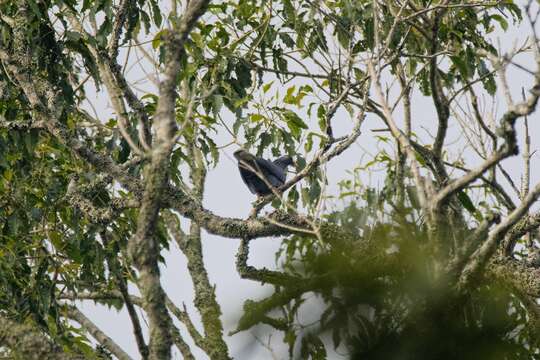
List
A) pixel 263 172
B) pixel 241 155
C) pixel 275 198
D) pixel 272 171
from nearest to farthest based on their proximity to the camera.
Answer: pixel 275 198, pixel 263 172, pixel 272 171, pixel 241 155

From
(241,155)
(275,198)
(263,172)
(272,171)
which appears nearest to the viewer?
(275,198)

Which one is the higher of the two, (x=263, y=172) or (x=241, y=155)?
(x=241, y=155)

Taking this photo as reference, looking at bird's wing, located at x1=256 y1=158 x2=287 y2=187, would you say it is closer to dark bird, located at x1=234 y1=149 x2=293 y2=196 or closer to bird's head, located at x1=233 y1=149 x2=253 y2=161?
dark bird, located at x1=234 y1=149 x2=293 y2=196

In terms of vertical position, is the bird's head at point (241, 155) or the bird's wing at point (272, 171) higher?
the bird's head at point (241, 155)

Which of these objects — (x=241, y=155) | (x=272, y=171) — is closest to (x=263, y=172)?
(x=272, y=171)

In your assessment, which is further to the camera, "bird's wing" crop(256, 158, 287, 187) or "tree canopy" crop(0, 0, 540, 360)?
"bird's wing" crop(256, 158, 287, 187)

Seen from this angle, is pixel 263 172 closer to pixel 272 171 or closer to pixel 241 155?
pixel 272 171

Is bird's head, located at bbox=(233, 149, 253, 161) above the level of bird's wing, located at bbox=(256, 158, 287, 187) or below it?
above

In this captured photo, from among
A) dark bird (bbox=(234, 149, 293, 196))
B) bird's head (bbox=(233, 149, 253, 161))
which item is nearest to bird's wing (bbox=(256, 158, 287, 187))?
dark bird (bbox=(234, 149, 293, 196))

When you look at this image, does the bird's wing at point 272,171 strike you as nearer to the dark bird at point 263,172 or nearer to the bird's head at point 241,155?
the dark bird at point 263,172

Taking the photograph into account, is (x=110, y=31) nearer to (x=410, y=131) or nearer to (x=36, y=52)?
(x=36, y=52)

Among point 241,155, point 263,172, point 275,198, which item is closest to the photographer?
point 275,198

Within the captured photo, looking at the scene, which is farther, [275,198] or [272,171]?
[272,171]

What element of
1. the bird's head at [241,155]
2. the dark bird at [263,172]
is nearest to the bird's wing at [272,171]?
the dark bird at [263,172]
